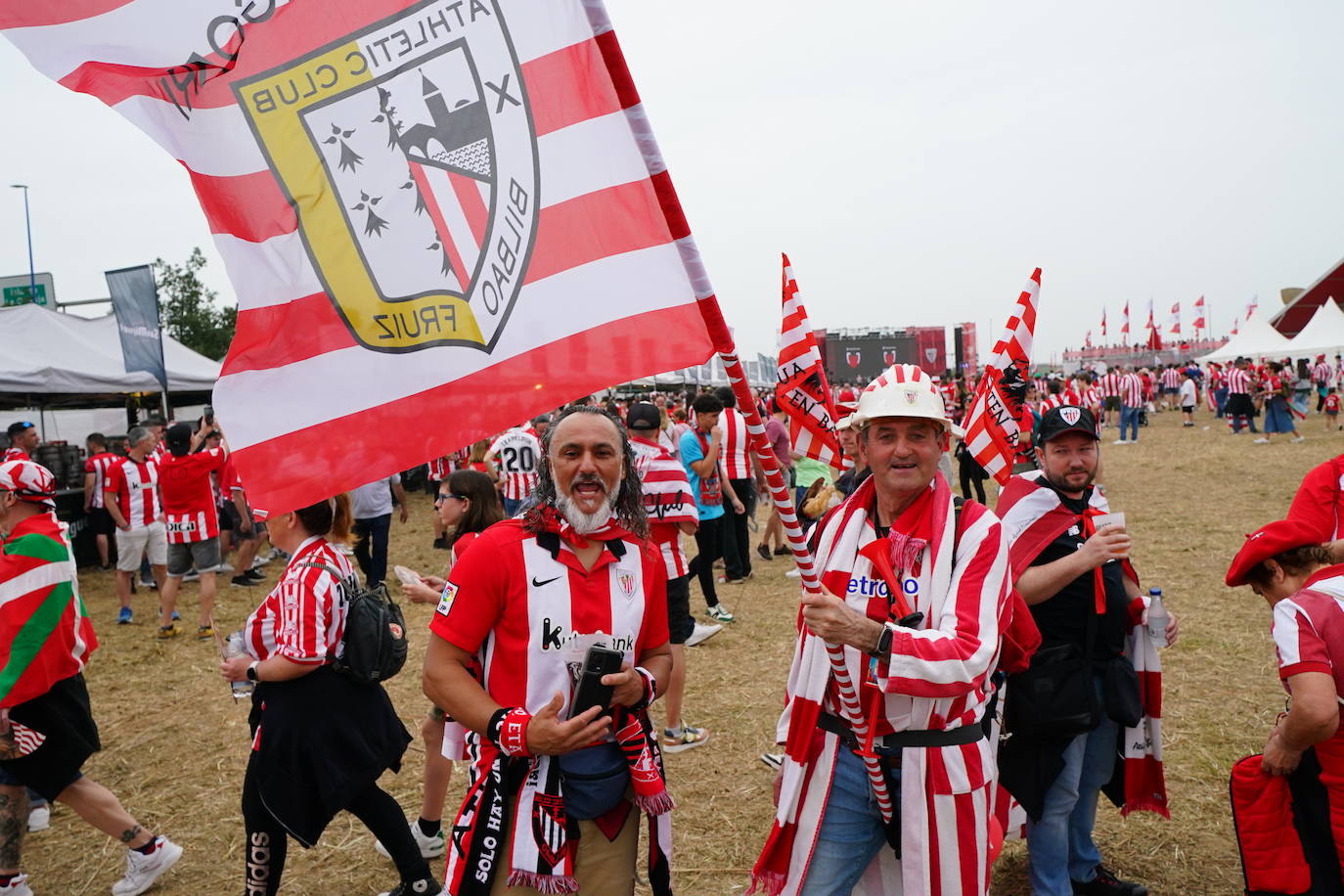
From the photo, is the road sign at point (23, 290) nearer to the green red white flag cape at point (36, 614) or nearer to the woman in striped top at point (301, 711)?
the green red white flag cape at point (36, 614)

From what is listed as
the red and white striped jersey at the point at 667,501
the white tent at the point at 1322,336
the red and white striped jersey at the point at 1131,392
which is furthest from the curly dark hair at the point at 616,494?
the white tent at the point at 1322,336

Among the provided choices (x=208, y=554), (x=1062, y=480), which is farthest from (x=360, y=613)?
(x=208, y=554)

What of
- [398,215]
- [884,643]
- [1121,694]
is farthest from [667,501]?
[398,215]

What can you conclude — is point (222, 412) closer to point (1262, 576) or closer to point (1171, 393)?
point (1262, 576)

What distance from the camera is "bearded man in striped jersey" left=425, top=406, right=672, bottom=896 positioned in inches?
93.0

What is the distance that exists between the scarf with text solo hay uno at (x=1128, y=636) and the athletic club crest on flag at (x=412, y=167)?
227 cm

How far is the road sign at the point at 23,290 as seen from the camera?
29.1 m

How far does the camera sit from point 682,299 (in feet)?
7.23

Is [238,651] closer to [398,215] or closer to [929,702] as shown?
[398,215]

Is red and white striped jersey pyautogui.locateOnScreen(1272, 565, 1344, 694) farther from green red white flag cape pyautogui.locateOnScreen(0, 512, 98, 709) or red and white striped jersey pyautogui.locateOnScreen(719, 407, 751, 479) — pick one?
red and white striped jersey pyautogui.locateOnScreen(719, 407, 751, 479)

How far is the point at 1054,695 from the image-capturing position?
3.27 m

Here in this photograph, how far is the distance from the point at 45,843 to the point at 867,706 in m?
4.87

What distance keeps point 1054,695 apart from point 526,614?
2.11 meters

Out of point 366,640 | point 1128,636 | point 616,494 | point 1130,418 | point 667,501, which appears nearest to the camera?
point 616,494
